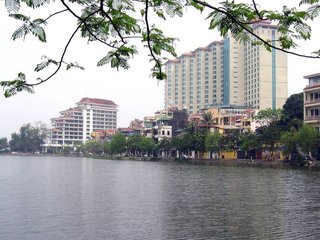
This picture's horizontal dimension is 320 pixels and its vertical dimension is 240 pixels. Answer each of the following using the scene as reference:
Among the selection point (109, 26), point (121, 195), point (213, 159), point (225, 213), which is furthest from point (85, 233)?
point (213, 159)

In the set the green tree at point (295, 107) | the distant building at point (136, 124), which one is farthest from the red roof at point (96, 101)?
the green tree at point (295, 107)

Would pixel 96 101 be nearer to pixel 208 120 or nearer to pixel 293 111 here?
pixel 208 120

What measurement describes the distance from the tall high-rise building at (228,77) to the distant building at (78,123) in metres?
24.2

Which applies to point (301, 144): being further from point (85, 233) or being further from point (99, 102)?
point (99, 102)

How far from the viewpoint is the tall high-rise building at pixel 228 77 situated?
3364 inches

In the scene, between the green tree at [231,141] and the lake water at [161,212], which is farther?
the green tree at [231,141]

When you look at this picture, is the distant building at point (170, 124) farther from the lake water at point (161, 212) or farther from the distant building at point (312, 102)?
the lake water at point (161, 212)

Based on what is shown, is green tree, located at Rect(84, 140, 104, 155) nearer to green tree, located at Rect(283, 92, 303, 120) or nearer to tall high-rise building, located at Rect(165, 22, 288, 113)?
tall high-rise building, located at Rect(165, 22, 288, 113)

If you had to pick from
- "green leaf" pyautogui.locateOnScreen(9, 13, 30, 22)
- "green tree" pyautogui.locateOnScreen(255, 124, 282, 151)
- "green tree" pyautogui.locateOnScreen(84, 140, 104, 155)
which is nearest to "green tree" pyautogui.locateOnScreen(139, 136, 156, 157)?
"green tree" pyautogui.locateOnScreen(84, 140, 104, 155)

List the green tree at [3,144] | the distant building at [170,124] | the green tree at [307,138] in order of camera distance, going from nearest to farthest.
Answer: the green tree at [307,138] → the distant building at [170,124] → the green tree at [3,144]

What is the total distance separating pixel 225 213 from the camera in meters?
14.1

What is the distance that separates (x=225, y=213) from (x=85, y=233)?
5036mm

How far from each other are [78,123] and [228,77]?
156 feet

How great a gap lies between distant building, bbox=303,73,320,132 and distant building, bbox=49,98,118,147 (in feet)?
269
